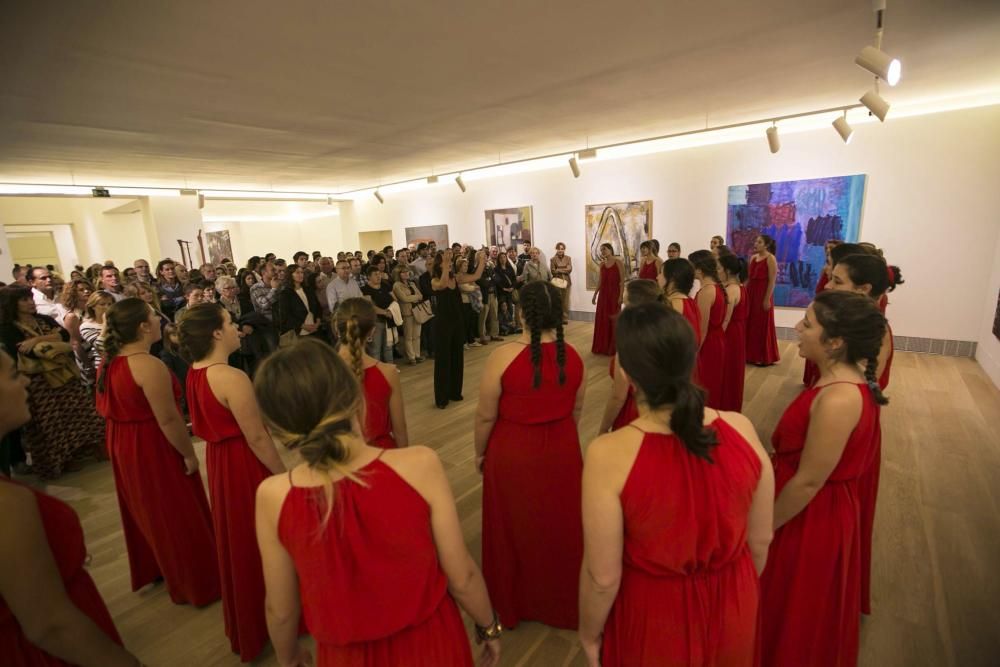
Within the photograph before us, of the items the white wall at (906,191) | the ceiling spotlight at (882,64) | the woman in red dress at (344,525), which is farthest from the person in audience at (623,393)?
the white wall at (906,191)

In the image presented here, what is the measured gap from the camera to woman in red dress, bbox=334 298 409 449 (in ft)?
6.62

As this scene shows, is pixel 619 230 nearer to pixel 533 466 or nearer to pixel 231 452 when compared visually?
pixel 533 466

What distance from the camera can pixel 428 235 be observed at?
1245 cm

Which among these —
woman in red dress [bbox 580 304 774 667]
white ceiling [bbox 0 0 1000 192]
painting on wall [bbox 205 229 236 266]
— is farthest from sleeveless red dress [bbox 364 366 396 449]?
painting on wall [bbox 205 229 236 266]

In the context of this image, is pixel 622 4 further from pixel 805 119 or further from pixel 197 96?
pixel 805 119

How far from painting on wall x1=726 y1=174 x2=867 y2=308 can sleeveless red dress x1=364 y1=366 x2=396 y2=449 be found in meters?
7.45

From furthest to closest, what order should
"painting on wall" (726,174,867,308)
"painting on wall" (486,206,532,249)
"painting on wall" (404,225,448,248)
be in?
"painting on wall" (404,225,448,248)
"painting on wall" (486,206,532,249)
"painting on wall" (726,174,867,308)

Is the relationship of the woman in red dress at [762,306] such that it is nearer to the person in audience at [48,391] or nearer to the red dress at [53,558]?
the red dress at [53,558]

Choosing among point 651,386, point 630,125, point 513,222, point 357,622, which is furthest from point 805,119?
point 357,622

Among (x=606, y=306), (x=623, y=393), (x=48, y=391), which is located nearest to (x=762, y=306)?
(x=606, y=306)

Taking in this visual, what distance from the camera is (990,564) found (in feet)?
8.62

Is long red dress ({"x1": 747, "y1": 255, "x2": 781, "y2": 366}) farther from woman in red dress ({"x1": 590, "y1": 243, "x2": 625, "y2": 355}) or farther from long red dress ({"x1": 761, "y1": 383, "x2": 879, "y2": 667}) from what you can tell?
long red dress ({"x1": 761, "y1": 383, "x2": 879, "y2": 667})

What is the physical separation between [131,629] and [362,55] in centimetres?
402

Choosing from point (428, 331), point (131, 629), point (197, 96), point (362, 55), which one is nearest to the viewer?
point (131, 629)
